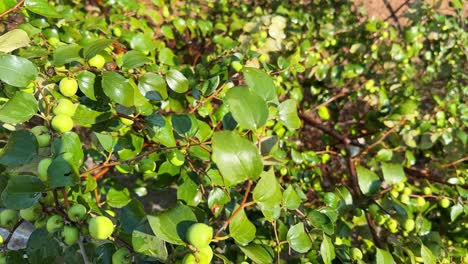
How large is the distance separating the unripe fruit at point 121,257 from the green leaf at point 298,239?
0.35 meters

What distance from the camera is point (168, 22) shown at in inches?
75.9

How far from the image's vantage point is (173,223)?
27.9 inches

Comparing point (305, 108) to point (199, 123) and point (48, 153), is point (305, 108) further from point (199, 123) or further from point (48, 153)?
point (48, 153)

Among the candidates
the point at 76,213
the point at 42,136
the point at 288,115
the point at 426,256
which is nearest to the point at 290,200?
the point at 288,115

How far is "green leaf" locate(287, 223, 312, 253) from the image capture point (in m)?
0.89

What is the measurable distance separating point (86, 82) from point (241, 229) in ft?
1.53

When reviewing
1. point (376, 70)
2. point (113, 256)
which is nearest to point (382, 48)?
point (376, 70)

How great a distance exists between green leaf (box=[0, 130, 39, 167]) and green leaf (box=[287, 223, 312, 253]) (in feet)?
1.84

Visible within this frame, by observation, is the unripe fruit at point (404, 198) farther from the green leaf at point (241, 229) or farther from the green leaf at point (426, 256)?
Answer: the green leaf at point (241, 229)

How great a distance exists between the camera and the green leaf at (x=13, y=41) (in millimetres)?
855

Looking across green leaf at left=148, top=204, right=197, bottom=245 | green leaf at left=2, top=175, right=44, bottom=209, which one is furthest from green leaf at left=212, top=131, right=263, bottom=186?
green leaf at left=2, top=175, right=44, bottom=209

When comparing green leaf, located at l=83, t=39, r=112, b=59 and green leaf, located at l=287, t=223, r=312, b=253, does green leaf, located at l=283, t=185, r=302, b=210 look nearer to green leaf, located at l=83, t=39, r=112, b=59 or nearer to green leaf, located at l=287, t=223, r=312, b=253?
green leaf, located at l=287, t=223, r=312, b=253

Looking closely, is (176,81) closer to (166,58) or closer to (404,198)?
(166,58)

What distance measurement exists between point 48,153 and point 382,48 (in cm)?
158
